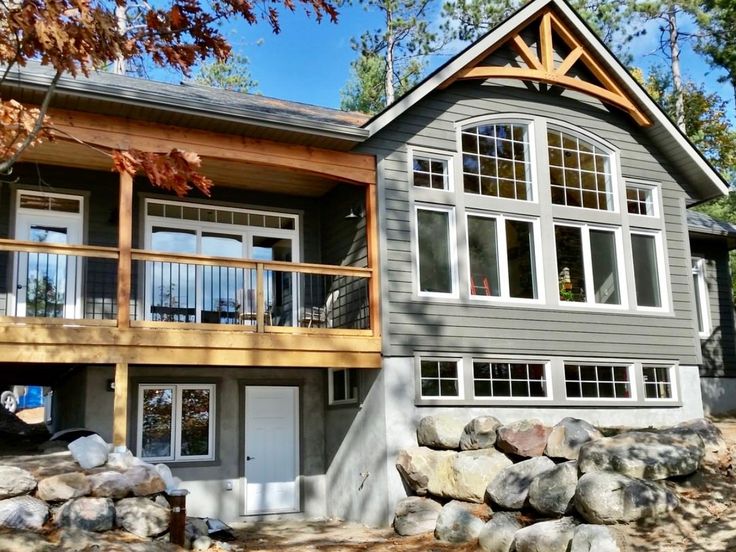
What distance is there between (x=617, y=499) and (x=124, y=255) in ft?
22.1

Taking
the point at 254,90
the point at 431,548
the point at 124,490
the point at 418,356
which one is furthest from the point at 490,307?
→ the point at 254,90

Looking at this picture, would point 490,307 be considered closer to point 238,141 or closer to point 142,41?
point 238,141

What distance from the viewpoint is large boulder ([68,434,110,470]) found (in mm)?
9406

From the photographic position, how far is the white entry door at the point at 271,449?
42.5 ft

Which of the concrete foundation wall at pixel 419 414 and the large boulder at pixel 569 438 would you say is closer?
the large boulder at pixel 569 438

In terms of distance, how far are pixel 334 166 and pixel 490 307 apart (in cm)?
331

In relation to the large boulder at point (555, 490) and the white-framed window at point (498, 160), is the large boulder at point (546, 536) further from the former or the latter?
the white-framed window at point (498, 160)

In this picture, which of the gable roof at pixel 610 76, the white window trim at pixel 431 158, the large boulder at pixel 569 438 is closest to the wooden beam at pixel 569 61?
the gable roof at pixel 610 76

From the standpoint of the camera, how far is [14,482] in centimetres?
862

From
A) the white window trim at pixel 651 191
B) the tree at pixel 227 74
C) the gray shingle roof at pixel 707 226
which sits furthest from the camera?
the tree at pixel 227 74

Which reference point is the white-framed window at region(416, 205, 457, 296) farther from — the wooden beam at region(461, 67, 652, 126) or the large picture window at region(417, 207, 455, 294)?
the wooden beam at region(461, 67, 652, 126)

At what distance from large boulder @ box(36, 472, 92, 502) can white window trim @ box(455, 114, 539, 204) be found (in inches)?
283

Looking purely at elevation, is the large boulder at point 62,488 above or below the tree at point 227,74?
below

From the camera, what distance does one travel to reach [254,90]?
128 ft
